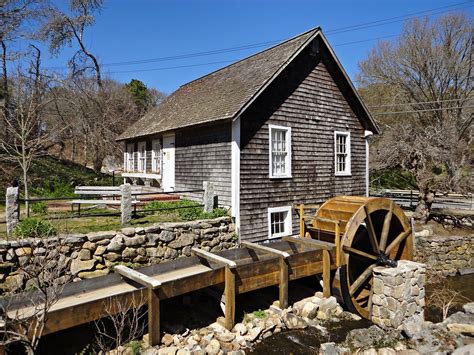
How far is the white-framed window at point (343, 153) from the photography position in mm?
12703

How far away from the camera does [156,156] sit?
1424cm

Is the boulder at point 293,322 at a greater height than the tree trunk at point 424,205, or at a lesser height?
lesser

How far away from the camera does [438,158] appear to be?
15.5m

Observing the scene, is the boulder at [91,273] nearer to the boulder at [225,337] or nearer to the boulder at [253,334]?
the boulder at [225,337]

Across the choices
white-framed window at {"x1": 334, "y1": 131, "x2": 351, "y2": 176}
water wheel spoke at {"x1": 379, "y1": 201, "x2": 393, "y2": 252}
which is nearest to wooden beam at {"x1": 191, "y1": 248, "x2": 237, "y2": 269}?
water wheel spoke at {"x1": 379, "y1": 201, "x2": 393, "y2": 252}

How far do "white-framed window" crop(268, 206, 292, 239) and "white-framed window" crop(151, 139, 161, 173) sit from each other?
5.49m

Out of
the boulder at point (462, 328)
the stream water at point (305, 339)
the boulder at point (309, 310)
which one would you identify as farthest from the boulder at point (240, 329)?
the boulder at point (462, 328)

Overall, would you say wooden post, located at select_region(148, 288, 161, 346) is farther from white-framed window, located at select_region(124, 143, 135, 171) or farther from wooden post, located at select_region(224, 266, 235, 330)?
white-framed window, located at select_region(124, 143, 135, 171)

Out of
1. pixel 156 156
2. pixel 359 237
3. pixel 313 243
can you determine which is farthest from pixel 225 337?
pixel 156 156

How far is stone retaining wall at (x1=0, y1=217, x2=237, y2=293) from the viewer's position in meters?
6.58

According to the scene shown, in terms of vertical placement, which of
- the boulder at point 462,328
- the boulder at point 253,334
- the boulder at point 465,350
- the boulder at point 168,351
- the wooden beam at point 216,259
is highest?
the wooden beam at point 216,259

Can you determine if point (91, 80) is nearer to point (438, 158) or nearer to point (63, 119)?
point (63, 119)

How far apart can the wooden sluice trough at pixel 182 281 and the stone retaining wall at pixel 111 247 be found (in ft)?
2.53

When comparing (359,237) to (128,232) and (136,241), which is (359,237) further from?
(128,232)
